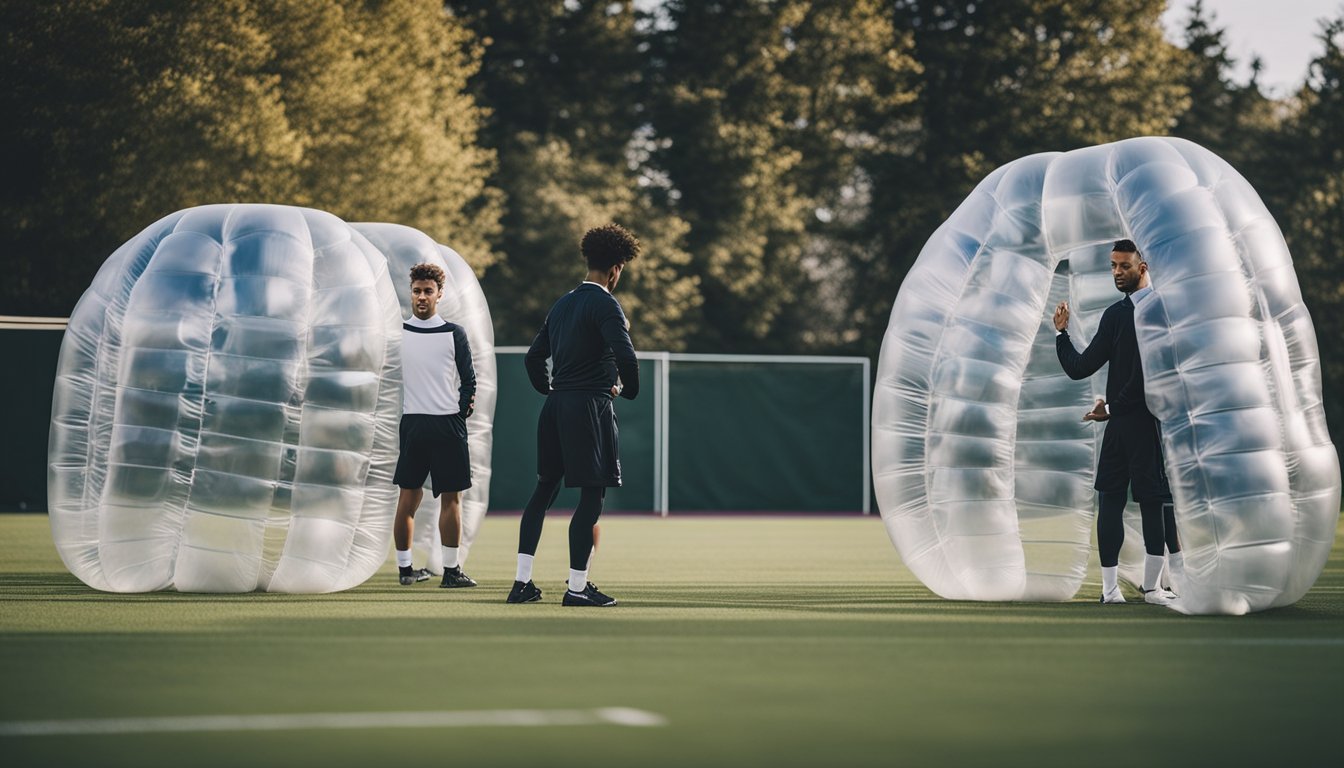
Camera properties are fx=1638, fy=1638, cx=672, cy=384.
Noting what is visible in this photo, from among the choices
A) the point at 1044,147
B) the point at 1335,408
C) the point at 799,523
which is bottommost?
the point at 799,523

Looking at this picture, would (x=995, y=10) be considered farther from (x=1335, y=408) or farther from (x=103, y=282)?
(x=103, y=282)

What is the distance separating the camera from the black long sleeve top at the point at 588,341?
29.0 ft

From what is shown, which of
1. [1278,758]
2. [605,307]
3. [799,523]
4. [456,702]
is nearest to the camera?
[1278,758]

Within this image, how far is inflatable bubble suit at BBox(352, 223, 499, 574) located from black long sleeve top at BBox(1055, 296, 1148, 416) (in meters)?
4.14

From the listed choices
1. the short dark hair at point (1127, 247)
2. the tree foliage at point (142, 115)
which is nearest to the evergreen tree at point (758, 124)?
the tree foliage at point (142, 115)

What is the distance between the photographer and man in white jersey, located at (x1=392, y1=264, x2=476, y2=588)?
33.9ft

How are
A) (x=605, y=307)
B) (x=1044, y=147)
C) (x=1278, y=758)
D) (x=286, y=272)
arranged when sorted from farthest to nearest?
(x=1044, y=147)
(x=286, y=272)
(x=605, y=307)
(x=1278, y=758)

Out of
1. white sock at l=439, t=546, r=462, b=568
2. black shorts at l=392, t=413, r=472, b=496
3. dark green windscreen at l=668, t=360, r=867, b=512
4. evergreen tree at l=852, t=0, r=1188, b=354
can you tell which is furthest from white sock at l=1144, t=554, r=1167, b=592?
evergreen tree at l=852, t=0, r=1188, b=354

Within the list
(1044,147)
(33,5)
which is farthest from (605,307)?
(1044,147)

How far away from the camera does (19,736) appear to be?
502 cm

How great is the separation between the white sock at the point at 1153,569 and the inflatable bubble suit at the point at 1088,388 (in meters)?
0.56

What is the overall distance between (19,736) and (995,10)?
35.6m

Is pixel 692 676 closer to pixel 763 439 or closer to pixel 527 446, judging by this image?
pixel 527 446

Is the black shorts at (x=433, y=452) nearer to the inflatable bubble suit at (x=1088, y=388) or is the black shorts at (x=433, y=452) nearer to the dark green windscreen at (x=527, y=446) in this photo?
the inflatable bubble suit at (x=1088, y=388)
